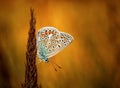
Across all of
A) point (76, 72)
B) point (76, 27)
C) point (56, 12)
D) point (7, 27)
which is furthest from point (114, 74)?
point (7, 27)

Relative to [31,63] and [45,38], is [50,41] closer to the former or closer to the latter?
[45,38]

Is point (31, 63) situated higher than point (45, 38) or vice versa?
point (45, 38)

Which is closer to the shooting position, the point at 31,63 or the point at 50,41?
the point at 31,63

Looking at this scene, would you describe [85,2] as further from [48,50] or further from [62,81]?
[62,81]

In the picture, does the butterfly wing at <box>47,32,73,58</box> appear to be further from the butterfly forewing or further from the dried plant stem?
the dried plant stem

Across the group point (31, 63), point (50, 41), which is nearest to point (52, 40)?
point (50, 41)

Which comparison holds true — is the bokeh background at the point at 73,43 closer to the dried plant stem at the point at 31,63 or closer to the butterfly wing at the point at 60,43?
the butterfly wing at the point at 60,43
